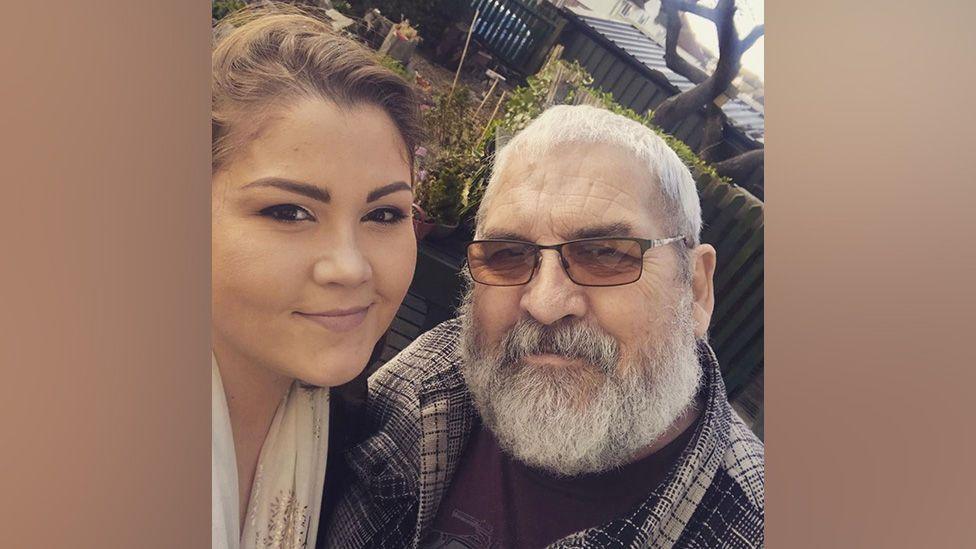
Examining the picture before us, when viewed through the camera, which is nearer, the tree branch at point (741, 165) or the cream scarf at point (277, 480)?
the cream scarf at point (277, 480)

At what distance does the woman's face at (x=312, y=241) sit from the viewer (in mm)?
2160

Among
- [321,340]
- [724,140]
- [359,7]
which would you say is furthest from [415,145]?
[724,140]

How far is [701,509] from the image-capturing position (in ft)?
7.56

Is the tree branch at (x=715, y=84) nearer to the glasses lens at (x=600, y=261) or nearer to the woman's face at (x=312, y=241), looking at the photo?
the glasses lens at (x=600, y=261)

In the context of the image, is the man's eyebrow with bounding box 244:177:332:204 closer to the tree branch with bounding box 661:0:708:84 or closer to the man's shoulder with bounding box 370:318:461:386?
the man's shoulder with bounding box 370:318:461:386

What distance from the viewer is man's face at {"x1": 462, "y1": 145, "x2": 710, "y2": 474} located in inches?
88.5

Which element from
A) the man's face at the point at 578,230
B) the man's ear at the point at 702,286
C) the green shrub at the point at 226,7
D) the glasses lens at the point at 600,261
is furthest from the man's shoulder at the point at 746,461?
the green shrub at the point at 226,7

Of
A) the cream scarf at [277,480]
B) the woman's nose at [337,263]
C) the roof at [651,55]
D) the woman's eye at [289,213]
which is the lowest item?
the cream scarf at [277,480]

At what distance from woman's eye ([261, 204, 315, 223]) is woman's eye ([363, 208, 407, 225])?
0.50 ft

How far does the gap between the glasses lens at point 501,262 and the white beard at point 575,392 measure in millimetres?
70

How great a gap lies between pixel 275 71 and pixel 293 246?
447 millimetres

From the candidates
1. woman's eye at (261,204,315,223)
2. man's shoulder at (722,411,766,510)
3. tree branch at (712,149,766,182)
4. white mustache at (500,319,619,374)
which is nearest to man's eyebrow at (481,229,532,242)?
white mustache at (500,319,619,374)
